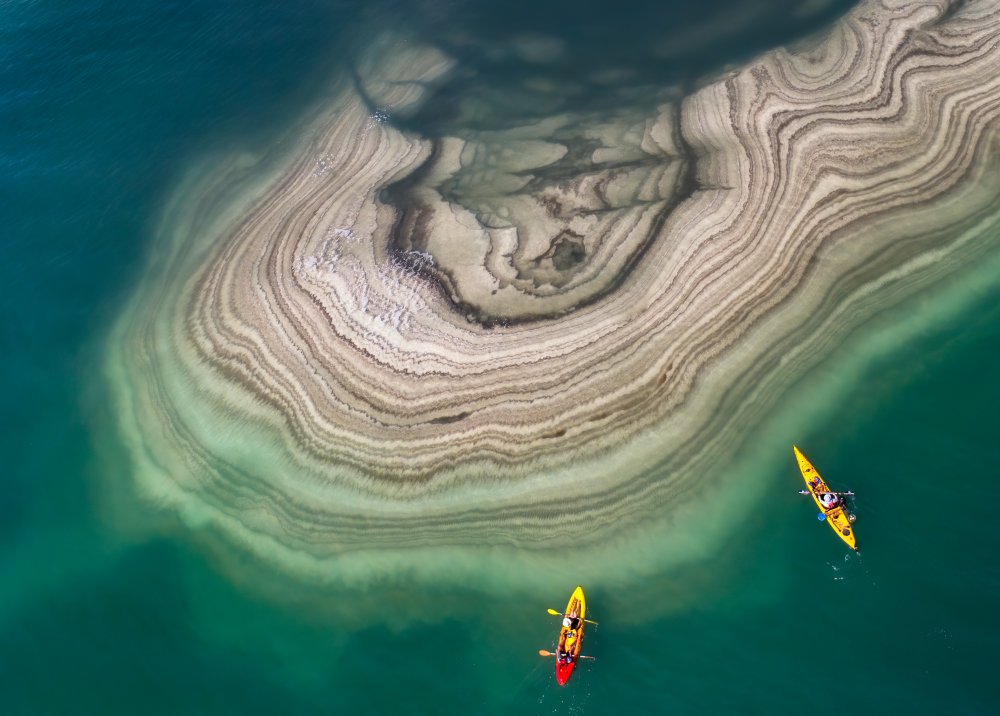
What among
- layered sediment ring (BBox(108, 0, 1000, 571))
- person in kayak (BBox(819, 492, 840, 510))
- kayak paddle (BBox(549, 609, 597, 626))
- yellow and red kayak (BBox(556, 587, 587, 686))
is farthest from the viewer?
layered sediment ring (BBox(108, 0, 1000, 571))

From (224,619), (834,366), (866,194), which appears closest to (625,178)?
(866,194)

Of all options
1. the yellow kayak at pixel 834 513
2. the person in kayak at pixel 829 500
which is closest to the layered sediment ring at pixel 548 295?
the yellow kayak at pixel 834 513

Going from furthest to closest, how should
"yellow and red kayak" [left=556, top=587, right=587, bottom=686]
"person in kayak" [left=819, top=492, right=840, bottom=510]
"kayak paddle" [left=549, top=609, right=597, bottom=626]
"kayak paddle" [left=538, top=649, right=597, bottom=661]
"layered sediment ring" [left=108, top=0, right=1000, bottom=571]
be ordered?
"layered sediment ring" [left=108, top=0, right=1000, bottom=571]
"kayak paddle" [left=549, top=609, right=597, bottom=626]
"person in kayak" [left=819, top=492, right=840, bottom=510]
"kayak paddle" [left=538, top=649, right=597, bottom=661]
"yellow and red kayak" [left=556, top=587, right=587, bottom=686]

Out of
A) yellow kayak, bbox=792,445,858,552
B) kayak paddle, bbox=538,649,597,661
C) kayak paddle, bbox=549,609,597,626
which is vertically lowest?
kayak paddle, bbox=538,649,597,661

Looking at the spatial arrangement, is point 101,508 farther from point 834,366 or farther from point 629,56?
point 629,56

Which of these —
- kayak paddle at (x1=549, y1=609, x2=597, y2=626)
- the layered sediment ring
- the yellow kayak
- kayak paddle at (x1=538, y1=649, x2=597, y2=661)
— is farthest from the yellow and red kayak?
the yellow kayak

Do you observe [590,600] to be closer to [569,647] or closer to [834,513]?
[569,647]

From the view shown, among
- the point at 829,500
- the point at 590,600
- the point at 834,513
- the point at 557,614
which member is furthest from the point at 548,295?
the point at 834,513

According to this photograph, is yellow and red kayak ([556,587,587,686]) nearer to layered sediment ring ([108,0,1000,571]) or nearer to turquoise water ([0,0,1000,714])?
turquoise water ([0,0,1000,714])
